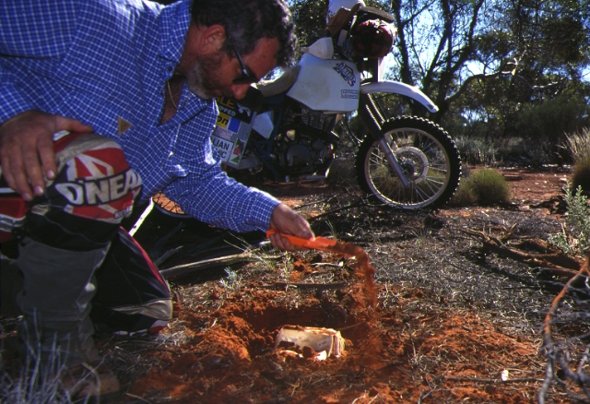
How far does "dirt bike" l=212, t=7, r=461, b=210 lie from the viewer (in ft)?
15.9

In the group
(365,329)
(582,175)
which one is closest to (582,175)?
(582,175)

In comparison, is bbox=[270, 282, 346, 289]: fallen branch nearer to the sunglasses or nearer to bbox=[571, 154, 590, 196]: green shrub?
the sunglasses

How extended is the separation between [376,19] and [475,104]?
17526mm

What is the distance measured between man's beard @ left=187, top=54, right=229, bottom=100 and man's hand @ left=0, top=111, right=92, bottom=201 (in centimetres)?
56

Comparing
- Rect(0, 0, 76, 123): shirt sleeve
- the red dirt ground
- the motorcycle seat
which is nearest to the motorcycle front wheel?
the motorcycle seat

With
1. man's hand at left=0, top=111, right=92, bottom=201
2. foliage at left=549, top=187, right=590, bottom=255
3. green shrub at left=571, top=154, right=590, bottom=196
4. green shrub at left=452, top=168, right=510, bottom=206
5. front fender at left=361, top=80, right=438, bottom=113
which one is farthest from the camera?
green shrub at left=571, top=154, right=590, bottom=196

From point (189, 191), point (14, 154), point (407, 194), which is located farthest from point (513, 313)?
point (407, 194)

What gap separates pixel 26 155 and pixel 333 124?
3.63 metres

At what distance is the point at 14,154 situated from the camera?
1.64 metres

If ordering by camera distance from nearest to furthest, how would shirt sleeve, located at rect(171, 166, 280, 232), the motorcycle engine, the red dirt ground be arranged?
the red dirt ground, shirt sleeve, located at rect(171, 166, 280, 232), the motorcycle engine

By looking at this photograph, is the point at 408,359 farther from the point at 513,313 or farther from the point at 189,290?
the point at 189,290

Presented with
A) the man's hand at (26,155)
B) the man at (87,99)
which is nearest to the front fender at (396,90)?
the man at (87,99)

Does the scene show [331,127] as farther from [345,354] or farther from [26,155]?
[26,155]

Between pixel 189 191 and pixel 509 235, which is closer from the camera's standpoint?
pixel 189 191
